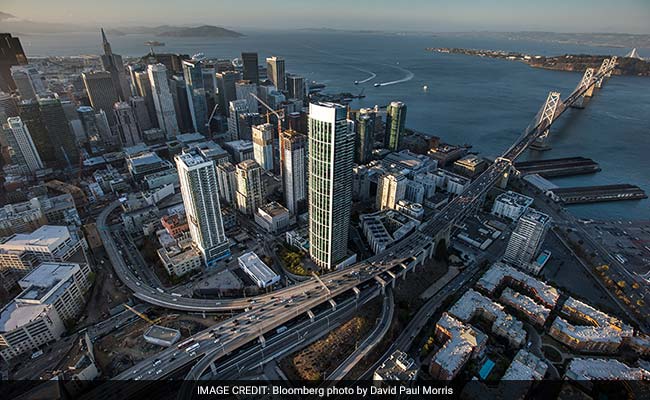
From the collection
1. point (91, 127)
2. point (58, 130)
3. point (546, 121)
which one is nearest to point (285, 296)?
point (58, 130)

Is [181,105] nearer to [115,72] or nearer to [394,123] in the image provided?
[115,72]

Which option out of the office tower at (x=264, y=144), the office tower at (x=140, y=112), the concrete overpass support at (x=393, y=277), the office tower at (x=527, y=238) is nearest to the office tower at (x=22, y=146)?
the office tower at (x=140, y=112)

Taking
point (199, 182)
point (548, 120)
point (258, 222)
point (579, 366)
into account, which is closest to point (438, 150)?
point (548, 120)

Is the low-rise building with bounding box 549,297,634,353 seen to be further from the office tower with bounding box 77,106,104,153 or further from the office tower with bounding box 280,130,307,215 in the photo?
the office tower with bounding box 77,106,104,153

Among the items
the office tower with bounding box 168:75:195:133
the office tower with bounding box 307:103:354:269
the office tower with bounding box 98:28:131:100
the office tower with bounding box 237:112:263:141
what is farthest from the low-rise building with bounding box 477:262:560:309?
the office tower with bounding box 98:28:131:100

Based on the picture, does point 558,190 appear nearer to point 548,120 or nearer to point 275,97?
point 548,120

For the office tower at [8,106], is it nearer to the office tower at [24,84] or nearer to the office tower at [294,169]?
the office tower at [24,84]
